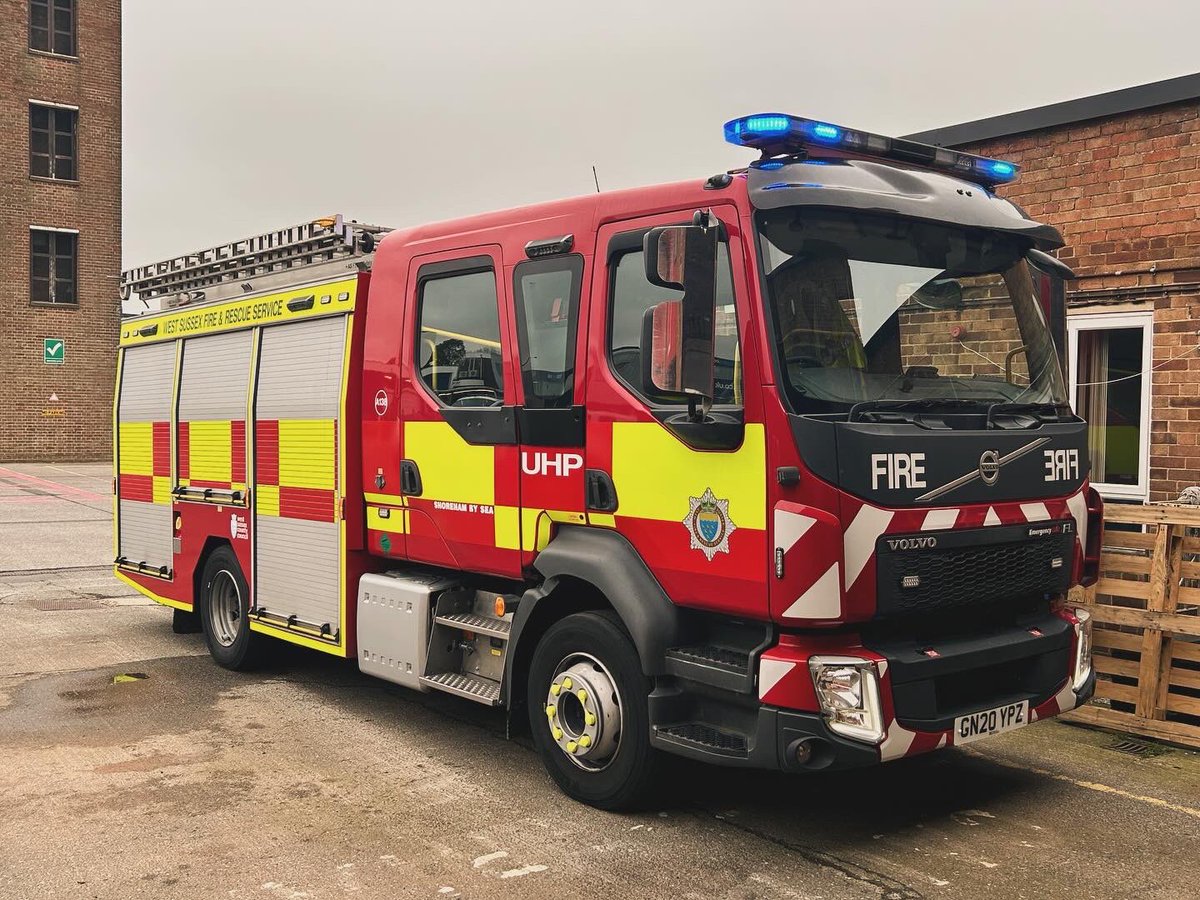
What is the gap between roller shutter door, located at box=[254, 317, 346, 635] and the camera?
660 cm

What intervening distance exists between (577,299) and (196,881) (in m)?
2.77

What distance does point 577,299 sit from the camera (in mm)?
5121

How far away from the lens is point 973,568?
4.63 metres

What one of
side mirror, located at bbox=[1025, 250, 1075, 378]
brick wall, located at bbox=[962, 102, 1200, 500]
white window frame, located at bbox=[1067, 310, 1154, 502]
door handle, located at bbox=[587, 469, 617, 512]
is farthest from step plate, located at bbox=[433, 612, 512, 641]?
brick wall, located at bbox=[962, 102, 1200, 500]

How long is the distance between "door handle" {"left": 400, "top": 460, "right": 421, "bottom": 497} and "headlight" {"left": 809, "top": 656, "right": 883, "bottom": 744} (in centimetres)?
260

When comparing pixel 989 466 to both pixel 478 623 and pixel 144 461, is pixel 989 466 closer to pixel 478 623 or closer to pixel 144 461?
pixel 478 623

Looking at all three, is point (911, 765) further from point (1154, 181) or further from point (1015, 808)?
point (1154, 181)

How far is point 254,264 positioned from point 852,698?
532 centimetres

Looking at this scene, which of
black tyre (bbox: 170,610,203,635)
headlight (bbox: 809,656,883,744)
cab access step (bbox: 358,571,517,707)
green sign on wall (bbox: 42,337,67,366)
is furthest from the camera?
green sign on wall (bbox: 42,337,67,366)

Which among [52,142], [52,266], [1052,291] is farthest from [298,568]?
[52,142]

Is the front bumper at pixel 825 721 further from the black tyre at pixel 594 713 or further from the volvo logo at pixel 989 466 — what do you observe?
the volvo logo at pixel 989 466

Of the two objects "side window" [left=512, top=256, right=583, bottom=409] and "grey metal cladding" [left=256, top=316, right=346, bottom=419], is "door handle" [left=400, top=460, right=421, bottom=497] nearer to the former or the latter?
"grey metal cladding" [left=256, top=316, right=346, bottom=419]

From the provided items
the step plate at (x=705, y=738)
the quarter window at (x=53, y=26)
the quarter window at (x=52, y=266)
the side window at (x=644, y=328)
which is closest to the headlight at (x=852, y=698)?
the step plate at (x=705, y=738)

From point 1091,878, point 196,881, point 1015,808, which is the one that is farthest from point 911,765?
point 196,881
